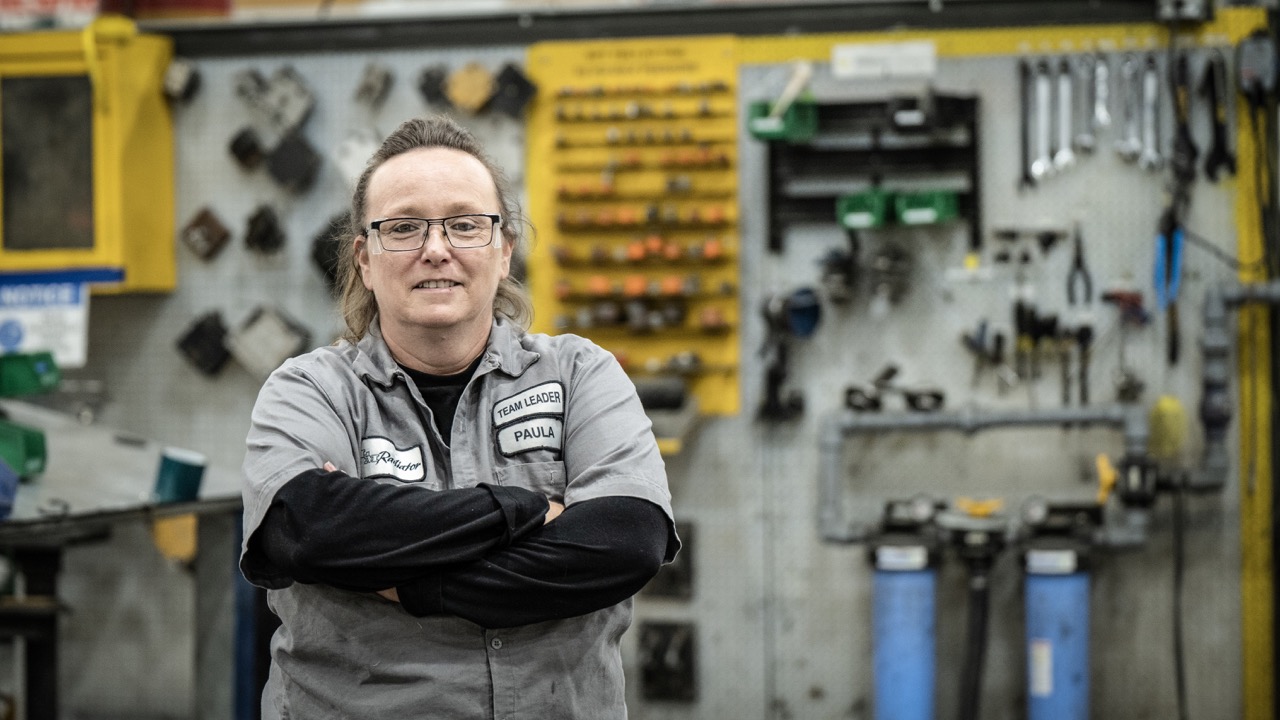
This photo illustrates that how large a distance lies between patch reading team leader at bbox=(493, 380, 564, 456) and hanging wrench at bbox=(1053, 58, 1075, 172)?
9.14 feet

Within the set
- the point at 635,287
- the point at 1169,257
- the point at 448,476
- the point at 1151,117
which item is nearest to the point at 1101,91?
the point at 1151,117

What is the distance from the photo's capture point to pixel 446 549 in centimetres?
156

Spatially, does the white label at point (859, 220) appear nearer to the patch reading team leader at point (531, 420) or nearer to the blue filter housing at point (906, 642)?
the blue filter housing at point (906, 642)

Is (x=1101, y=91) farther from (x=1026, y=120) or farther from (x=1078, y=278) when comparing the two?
(x=1078, y=278)

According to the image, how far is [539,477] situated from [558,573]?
0.18 metres

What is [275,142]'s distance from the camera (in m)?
Answer: 4.44

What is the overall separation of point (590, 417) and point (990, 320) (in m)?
2.66

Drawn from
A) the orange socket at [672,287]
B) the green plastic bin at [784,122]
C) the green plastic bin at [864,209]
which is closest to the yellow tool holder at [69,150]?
the orange socket at [672,287]

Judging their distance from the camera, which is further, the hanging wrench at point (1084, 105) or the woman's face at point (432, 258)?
the hanging wrench at point (1084, 105)

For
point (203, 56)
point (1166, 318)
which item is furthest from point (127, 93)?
point (1166, 318)

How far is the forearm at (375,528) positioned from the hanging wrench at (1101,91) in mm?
3030

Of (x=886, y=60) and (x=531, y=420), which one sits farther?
(x=886, y=60)

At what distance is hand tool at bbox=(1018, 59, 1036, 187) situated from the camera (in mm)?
4066

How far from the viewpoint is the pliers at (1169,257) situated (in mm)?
3977
